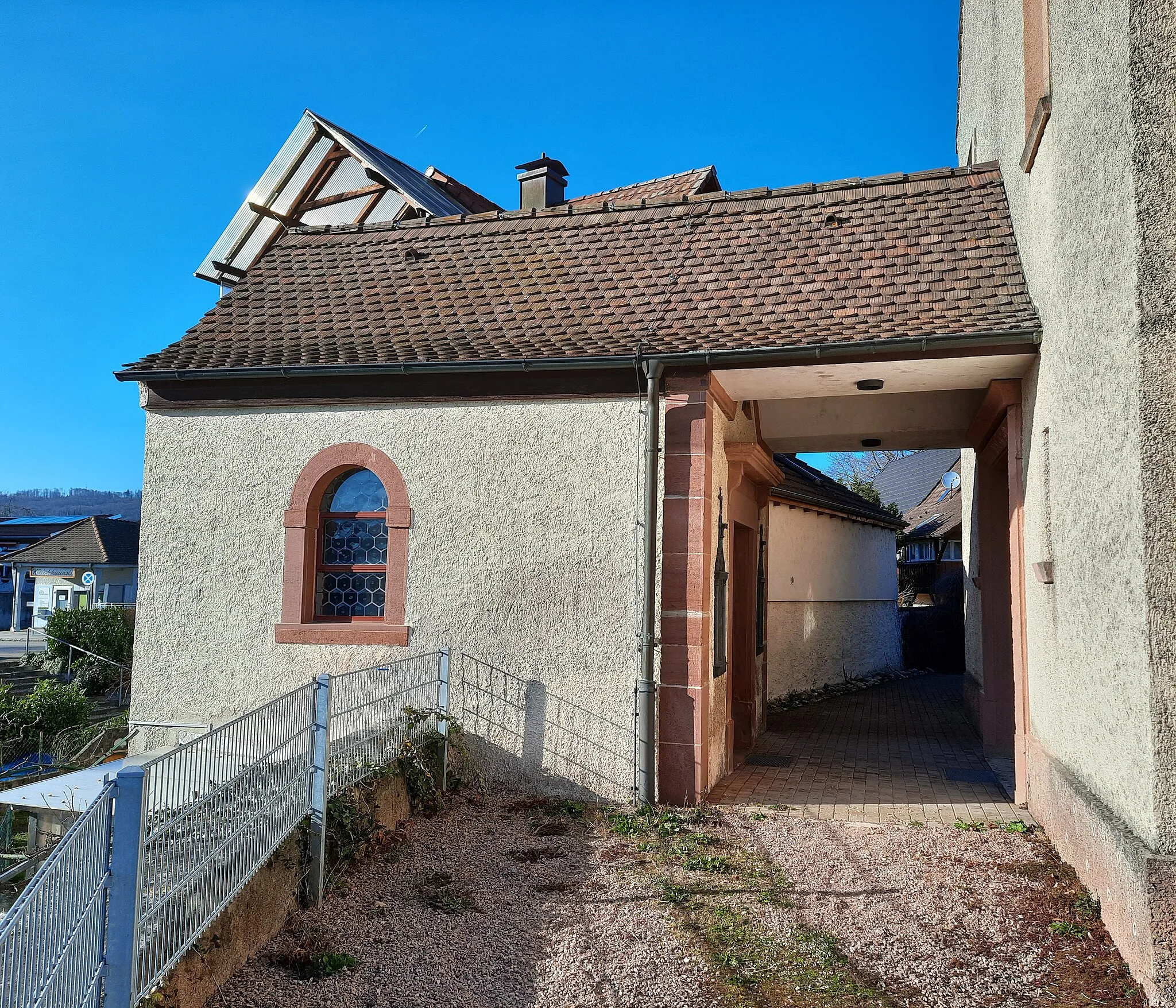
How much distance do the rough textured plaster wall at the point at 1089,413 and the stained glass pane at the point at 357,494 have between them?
226 inches

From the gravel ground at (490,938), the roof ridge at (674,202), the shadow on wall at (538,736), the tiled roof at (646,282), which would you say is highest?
the roof ridge at (674,202)

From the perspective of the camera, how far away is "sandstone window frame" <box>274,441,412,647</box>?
28.9 feet

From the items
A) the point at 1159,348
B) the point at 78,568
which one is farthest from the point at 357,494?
the point at 78,568

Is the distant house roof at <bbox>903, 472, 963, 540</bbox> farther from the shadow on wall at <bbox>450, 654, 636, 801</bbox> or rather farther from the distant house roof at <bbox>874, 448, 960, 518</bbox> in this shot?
the shadow on wall at <bbox>450, 654, 636, 801</bbox>

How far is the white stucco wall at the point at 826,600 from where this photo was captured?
15.5 m

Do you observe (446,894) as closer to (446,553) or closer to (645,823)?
(645,823)

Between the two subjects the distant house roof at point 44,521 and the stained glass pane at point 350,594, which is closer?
the stained glass pane at point 350,594

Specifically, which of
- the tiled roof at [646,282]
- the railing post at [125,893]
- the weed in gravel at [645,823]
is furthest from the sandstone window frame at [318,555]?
the railing post at [125,893]

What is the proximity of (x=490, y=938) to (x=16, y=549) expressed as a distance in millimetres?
50725

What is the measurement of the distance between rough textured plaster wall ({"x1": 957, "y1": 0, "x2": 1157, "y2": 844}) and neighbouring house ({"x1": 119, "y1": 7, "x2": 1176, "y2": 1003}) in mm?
84

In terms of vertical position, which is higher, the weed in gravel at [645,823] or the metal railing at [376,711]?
the metal railing at [376,711]

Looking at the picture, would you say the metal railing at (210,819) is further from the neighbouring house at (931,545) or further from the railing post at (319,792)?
the neighbouring house at (931,545)

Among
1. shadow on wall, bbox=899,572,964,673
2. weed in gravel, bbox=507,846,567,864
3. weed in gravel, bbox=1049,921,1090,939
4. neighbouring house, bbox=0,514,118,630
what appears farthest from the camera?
neighbouring house, bbox=0,514,118,630

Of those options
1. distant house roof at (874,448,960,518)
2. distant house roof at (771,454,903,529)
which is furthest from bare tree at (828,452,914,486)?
distant house roof at (771,454,903,529)
